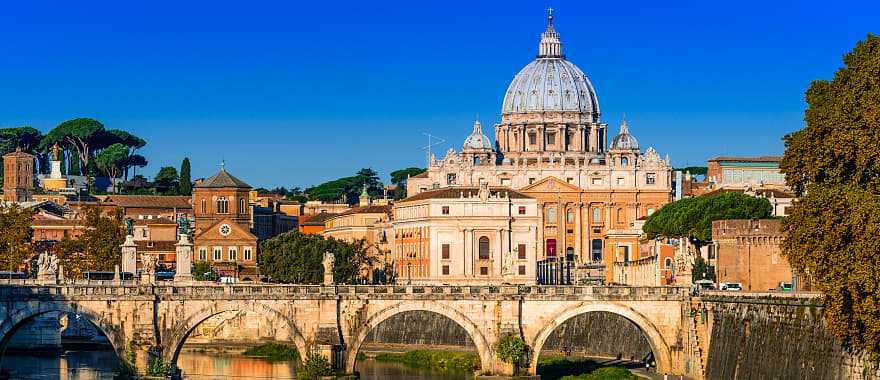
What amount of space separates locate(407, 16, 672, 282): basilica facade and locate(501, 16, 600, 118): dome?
0.09 metres

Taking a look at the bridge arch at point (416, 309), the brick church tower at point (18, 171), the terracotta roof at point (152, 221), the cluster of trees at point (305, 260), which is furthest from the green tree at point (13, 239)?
the brick church tower at point (18, 171)

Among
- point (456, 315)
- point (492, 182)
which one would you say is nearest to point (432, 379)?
point (456, 315)

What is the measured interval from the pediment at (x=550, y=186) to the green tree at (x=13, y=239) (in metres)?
55.9

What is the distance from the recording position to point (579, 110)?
19325 cm

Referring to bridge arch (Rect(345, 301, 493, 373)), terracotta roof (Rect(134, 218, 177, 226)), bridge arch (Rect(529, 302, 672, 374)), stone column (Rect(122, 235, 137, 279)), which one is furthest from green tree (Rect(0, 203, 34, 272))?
bridge arch (Rect(529, 302, 672, 374))

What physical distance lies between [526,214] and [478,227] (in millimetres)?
3257

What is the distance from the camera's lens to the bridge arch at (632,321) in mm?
79125

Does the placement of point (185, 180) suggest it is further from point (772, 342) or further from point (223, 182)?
point (772, 342)

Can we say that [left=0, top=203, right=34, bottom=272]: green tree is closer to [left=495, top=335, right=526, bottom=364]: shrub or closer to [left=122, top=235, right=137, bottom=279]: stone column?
[left=122, top=235, right=137, bottom=279]: stone column

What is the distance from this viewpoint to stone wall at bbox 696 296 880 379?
6182cm

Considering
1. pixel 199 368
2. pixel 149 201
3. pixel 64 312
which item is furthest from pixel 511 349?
pixel 149 201

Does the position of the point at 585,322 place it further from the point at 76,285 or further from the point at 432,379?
the point at 76,285

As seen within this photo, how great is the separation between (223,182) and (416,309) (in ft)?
262

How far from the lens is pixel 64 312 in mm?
78250
